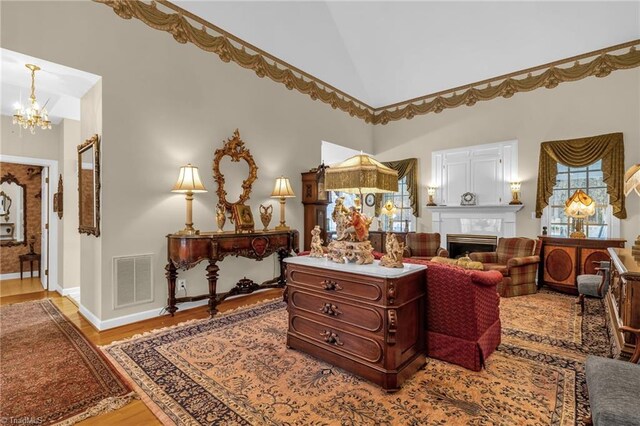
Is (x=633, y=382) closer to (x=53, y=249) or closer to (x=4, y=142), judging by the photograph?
(x=53, y=249)

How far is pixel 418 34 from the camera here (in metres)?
6.14

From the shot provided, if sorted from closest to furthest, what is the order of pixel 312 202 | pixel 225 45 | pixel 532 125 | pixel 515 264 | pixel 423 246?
pixel 225 45 < pixel 515 264 < pixel 312 202 < pixel 532 125 < pixel 423 246

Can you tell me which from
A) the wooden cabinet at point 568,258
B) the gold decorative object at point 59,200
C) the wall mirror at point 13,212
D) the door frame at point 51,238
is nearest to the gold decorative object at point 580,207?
the wooden cabinet at point 568,258

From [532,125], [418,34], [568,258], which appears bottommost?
[568,258]

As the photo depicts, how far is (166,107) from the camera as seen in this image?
4.00 metres

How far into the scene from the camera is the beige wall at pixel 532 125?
16.7ft

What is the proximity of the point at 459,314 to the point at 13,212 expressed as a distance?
9.09 meters

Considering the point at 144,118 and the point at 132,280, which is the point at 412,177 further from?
the point at 132,280

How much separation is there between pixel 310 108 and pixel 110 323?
4.98m

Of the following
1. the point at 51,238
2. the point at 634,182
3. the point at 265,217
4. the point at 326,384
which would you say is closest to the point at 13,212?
the point at 51,238

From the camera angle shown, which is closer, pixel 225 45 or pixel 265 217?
pixel 225 45

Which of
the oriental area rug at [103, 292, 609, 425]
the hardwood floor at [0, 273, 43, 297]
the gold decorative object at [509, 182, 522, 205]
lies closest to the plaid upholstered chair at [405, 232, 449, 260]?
the gold decorative object at [509, 182, 522, 205]

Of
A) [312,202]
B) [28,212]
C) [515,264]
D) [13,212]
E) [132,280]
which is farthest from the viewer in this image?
[28,212]

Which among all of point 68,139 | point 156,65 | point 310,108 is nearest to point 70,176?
point 68,139
